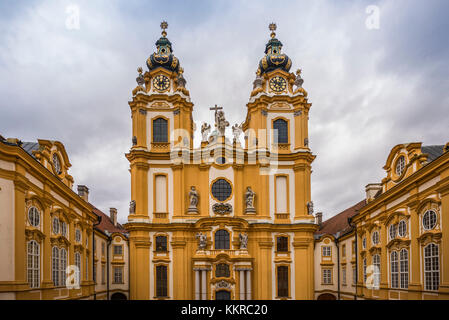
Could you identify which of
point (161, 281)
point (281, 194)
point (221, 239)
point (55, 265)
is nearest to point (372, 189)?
point (281, 194)

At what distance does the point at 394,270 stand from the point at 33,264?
63.0 feet

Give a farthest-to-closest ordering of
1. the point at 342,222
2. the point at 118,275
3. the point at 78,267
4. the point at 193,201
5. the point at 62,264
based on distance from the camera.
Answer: the point at 342,222 → the point at 118,275 → the point at 193,201 → the point at 78,267 → the point at 62,264

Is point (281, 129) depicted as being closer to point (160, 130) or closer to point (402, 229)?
point (160, 130)

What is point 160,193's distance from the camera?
35.9 m

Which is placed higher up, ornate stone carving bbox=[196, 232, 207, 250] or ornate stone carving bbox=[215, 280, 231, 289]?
ornate stone carving bbox=[196, 232, 207, 250]

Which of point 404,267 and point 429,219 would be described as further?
point 404,267

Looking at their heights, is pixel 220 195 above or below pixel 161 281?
above

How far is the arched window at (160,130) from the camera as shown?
121 feet

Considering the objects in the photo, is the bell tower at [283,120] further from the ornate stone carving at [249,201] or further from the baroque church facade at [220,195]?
the ornate stone carving at [249,201]

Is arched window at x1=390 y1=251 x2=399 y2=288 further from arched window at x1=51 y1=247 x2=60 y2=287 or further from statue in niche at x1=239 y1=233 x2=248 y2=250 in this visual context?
arched window at x1=51 y1=247 x2=60 y2=287

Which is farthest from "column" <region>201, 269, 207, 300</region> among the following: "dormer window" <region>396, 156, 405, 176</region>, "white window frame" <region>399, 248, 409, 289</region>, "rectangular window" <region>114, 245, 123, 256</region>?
"dormer window" <region>396, 156, 405, 176</region>

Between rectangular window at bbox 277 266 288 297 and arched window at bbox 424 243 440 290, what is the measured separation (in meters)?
15.6

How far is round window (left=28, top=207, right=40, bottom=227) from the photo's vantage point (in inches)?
756
